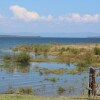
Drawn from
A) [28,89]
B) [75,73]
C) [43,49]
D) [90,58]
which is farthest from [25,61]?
[28,89]

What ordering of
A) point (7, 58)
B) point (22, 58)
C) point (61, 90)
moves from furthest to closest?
point (7, 58) < point (22, 58) < point (61, 90)

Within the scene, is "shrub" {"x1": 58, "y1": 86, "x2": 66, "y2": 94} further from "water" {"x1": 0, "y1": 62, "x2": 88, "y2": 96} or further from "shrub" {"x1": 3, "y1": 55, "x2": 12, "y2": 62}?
"shrub" {"x1": 3, "y1": 55, "x2": 12, "y2": 62}

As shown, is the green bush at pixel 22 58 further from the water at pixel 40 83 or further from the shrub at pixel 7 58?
the water at pixel 40 83

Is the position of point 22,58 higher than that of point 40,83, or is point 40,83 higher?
point 22,58

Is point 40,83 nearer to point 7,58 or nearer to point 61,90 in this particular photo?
point 61,90

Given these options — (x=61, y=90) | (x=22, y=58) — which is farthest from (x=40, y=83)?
(x=22, y=58)

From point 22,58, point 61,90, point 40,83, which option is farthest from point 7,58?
point 61,90

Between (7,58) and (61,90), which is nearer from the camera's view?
(61,90)

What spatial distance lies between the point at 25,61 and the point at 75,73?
15697mm

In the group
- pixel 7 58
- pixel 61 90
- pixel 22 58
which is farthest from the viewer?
pixel 7 58

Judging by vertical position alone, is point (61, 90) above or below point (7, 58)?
above

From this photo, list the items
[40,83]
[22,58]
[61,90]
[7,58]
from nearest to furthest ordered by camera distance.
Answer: [61,90], [40,83], [22,58], [7,58]

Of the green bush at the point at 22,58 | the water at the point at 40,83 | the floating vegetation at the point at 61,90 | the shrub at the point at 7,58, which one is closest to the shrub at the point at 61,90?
the floating vegetation at the point at 61,90

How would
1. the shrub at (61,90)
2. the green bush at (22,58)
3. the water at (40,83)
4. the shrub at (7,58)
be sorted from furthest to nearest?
the shrub at (7,58)
the green bush at (22,58)
the water at (40,83)
the shrub at (61,90)
